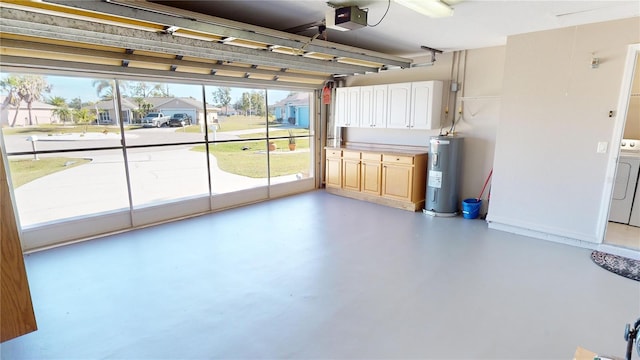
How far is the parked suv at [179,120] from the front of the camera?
235 inches

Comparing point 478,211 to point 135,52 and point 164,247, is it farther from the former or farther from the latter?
point 135,52

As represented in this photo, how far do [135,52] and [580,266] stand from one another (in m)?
5.86

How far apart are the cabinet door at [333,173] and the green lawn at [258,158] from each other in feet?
2.56

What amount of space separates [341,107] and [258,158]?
7.13ft

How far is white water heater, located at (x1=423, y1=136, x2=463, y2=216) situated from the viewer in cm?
516

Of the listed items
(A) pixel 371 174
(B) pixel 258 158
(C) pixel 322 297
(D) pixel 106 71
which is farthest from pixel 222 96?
(C) pixel 322 297

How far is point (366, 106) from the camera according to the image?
6.21m

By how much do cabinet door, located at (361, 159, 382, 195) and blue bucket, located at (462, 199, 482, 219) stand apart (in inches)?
59.0

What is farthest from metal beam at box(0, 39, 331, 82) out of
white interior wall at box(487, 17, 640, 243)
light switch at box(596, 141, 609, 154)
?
light switch at box(596, 141, 609, 154)

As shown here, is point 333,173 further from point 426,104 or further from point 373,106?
point 426,104

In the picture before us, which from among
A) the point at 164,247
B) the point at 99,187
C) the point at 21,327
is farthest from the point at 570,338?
the point at 99,187

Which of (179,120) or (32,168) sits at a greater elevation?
(179,120)

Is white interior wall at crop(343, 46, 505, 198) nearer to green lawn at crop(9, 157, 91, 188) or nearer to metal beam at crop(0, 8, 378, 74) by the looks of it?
metal beam at crop(0, 8, 378, 74)

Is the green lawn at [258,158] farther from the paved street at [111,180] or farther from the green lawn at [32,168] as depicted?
the green lawn at [32,168]
